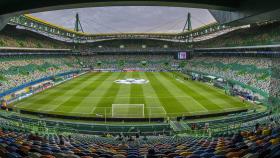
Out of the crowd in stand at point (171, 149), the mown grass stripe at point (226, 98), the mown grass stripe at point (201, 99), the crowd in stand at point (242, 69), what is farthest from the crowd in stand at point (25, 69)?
the crowd in stand at point (242, 69)

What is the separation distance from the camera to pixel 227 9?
6285 millimetres

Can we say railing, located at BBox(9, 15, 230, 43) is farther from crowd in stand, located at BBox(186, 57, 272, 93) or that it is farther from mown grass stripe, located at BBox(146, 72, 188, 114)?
mown grass stripe, located at BBox(146, 72, 188, 114)

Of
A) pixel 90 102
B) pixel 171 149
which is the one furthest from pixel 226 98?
pixel 171 149

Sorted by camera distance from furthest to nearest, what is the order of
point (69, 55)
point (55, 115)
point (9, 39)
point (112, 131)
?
point (69, 55), point (9, 39), point (55, 115), point (112, 131)

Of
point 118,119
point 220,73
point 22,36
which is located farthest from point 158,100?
point 22,36

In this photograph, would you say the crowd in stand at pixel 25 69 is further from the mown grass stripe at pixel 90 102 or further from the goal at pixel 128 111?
the goal at pixel 128 111

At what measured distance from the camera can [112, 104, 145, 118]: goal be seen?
27.1m

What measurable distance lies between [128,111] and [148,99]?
680cm

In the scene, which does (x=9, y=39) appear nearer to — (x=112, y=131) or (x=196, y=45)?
(x=112, y=131)

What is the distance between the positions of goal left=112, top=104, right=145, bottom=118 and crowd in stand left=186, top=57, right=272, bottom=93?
16.8 metres

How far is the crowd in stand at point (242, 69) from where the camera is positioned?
3750 cm

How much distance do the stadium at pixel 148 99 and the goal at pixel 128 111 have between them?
110mm

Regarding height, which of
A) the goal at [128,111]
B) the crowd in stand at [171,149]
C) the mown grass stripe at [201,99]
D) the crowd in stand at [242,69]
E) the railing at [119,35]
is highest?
the railing at [119,35]

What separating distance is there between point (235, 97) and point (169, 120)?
52.5 feet
